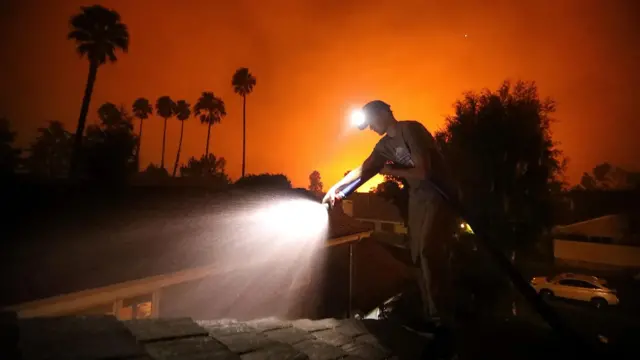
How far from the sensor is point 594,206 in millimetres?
43500

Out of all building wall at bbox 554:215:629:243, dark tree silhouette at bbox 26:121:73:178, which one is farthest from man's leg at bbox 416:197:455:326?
dark tree silhouette at bbox 26:121:73:178

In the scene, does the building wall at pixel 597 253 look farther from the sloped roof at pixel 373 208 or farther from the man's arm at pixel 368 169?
the man's arm at pixel 368 169

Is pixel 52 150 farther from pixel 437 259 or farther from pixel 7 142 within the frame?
pixel 437 259

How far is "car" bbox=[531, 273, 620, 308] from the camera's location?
19719 millimetres

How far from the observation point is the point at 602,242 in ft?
95.3

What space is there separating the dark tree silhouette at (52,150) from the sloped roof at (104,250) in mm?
59735

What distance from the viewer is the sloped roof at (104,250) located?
6715 mm

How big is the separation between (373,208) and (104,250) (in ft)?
133

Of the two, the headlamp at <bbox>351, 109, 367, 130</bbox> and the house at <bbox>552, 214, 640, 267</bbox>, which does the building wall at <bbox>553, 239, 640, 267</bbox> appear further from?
the headlamp at <bbox>351, 109, 367, 130</bbox>

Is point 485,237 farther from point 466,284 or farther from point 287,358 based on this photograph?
point 466,284

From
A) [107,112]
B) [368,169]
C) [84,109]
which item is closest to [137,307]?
[368,169]

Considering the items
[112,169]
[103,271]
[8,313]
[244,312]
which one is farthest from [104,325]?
[112,169]

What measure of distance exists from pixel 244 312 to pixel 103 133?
24.3 metres

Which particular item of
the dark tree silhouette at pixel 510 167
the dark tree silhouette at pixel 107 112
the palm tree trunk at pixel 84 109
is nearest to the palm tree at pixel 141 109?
the dark tree silhouette at pixel 107 112
